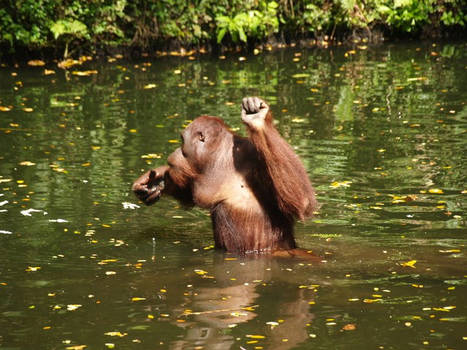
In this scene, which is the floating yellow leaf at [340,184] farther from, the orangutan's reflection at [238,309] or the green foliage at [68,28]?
the green foliage at [68,28]

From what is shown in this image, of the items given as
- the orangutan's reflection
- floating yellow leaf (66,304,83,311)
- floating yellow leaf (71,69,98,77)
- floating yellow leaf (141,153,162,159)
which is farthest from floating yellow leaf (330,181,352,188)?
floating yellow leaf (71,69,98,77)

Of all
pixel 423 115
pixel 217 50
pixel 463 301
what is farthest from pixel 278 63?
pixel 463 301

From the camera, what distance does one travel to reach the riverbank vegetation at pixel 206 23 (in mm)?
21547

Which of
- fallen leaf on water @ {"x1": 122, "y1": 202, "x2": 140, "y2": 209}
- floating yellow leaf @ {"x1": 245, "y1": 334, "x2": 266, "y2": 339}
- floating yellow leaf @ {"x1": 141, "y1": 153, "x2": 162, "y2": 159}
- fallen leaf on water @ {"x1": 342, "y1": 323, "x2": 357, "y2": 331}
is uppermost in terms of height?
fallen leaf on water @ {"x1": 342, "y1": 323, "x2": 357, "y2": 331}

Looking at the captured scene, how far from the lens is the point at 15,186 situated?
1111 centimetres

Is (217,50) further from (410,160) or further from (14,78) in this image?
(410,160)

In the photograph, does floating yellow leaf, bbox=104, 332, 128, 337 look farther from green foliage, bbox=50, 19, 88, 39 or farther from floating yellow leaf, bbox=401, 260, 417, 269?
green foliage, bbox=50, 19, 88, 39

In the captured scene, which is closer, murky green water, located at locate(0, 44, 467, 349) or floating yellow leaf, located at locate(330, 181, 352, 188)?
murky green water, located at locate(0, 44, 467, 349)

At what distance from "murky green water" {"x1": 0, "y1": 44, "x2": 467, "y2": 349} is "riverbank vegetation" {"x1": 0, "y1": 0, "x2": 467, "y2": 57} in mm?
3769

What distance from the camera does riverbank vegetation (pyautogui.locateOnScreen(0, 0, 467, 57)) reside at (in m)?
21.5

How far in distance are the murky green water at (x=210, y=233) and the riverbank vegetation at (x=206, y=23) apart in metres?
3.77

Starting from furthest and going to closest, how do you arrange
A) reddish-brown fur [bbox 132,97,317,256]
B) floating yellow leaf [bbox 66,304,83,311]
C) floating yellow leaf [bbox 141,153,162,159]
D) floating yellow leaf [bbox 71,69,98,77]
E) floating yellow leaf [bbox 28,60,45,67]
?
floating yellow leaf [bbox 28,60,45,67] < floating yellow leaf [bbox 71,69,98,77] < floating yellow leaf [bbox 141,153,162,159] < reddish-brown fur [bbox 132,97,317,256] < floating yellow leaf [bbox 66,304,83,311]

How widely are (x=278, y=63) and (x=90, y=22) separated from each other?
4.63 m

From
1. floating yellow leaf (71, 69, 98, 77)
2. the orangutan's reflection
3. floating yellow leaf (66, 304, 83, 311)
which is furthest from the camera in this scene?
floating yellow leaf (71, 69, 98, 77)
